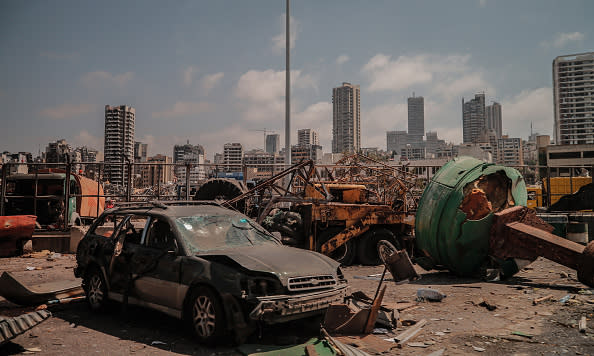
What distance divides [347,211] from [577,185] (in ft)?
48.1

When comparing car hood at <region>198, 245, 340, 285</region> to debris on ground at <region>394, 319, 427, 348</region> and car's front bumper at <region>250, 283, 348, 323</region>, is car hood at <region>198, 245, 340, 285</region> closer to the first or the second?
car's front bumper at <region>250, 283, 348, 323</region>

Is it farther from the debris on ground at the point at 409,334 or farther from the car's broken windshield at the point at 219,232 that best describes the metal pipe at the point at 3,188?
the debris on ground at the point at 409,334

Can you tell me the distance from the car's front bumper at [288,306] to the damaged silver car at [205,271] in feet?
0.04

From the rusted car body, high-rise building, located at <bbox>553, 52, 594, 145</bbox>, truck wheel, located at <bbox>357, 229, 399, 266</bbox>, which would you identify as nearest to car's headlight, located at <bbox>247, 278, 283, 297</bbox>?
truck wheel, located at <bbox>357, 229, 399, 266</bbox>

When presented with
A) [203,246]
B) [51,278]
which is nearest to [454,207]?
[203,246]

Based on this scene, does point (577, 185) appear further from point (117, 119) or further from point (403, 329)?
point (117, 119)

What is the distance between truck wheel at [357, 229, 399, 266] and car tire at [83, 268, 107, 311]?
7196mm

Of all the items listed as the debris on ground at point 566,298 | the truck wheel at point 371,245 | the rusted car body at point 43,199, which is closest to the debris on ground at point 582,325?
the debris on ground at point 566,298

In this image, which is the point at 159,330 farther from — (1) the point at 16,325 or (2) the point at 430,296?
(2) the point at 430,296

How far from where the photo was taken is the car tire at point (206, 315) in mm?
4648

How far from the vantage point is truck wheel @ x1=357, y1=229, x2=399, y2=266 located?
11719 millimetres

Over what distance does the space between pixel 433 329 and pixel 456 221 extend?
3.87 meters

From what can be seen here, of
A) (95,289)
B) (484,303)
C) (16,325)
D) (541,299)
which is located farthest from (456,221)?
(16,325)

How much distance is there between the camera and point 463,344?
196 inches
